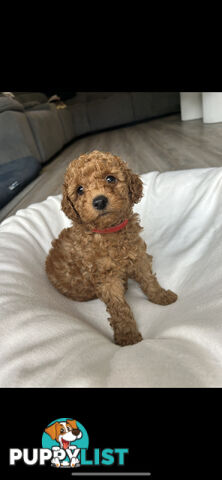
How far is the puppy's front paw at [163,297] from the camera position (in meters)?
1.31

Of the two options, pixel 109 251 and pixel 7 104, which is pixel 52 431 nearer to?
pixel 109 251

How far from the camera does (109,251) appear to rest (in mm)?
1174

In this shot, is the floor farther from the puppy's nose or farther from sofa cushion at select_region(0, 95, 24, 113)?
the puppy's nose

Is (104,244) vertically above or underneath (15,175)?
underneath

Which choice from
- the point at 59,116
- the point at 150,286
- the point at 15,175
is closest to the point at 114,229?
the point at 150,286

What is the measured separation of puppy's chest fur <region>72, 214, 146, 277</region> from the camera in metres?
1.17

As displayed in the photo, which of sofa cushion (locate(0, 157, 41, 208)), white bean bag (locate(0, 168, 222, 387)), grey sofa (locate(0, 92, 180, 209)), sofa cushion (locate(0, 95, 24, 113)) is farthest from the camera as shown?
grey sofa (locate(0, 92, 180, 209))

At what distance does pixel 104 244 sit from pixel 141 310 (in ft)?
1.20

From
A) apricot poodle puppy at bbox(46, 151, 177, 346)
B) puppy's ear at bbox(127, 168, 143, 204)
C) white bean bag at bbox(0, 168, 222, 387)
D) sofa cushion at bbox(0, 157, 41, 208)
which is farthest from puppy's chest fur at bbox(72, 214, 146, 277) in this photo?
sofa cushion at bbox(0, 157, 41, 208)

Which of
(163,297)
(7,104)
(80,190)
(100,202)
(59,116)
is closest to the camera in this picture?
(100,202)

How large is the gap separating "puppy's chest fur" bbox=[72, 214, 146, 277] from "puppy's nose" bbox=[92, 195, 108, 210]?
179 mm

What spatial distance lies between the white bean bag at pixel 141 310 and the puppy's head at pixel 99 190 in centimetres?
36

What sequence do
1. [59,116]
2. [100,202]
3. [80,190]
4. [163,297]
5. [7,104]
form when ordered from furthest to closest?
[59,116] < [7,104] < [163,297] < [80,190] < [100,202]
